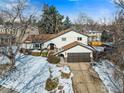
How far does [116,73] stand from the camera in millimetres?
31859

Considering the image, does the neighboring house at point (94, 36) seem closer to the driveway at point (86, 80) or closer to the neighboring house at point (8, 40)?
the neighboring house at point (8, 40)

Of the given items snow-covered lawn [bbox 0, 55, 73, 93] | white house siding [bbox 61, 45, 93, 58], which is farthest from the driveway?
white house siding [bbox 61, 45, 93, 58]

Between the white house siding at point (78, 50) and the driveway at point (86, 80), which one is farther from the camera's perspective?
the white house siding at point (78, 50)

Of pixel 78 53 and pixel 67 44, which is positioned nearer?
pixel 78 53

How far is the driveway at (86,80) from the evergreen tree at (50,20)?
2957cm

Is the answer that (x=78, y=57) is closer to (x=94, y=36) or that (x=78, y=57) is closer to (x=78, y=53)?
(x=78, y=53)

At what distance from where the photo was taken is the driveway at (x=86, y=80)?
1101 inches

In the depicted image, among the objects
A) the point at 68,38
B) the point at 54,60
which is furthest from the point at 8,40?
the point at 54,60

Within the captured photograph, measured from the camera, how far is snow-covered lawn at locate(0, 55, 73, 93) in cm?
2827

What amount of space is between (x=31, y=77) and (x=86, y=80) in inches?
289

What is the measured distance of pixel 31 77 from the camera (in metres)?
32.0

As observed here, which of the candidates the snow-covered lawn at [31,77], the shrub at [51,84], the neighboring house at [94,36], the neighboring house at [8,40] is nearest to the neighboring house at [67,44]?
the neighboring house at [8,40]

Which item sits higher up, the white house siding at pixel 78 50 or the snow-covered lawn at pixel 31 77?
the white house siding at pixel 78 50

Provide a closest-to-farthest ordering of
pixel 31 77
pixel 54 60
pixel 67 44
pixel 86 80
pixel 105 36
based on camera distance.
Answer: pixel 86 80 → pixel 31 77 → pixel 54 60 → pixel 67 44 → pixel 105 36
